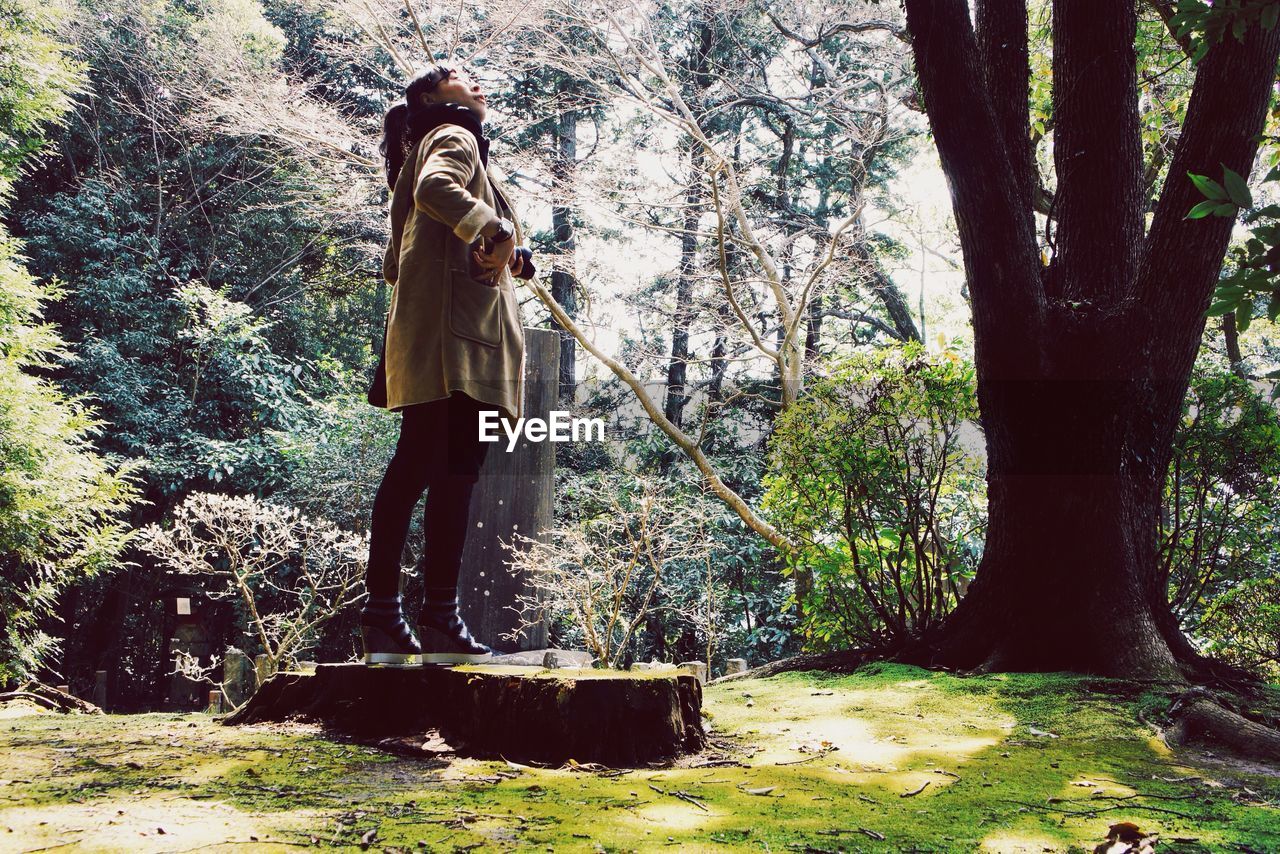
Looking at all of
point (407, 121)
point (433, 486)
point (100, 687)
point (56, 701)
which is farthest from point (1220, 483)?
point (100, 687)

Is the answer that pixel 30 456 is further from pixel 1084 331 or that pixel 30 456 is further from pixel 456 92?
pixel 1084 331

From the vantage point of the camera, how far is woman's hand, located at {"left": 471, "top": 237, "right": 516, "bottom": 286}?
2.54 metres

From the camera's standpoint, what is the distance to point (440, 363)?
8.43 feet

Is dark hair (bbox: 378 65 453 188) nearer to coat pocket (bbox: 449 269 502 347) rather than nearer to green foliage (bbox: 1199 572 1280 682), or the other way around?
coat pocket (bbox: 449 269 502 347)

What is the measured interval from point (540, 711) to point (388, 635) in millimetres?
706

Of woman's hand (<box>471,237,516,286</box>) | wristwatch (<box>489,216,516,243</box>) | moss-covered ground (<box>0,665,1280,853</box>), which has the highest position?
wristwatch (<box>489,216,516,243</box>)

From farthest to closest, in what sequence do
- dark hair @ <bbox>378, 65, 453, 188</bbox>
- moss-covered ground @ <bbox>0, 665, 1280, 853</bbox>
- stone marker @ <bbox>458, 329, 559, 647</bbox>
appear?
1. stone marker @ <bbox>458, 329, 559, 647</bbox>
2. dark hair @ <bbox>378, 65, 453, 188</bbox>
3. moss-covered ground @ <bbox>0, 665, 1280, 853</bbox>

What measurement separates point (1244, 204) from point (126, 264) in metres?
13.0

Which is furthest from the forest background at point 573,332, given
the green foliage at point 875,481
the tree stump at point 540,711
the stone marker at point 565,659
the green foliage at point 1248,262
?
the green foliage at point 1248,262

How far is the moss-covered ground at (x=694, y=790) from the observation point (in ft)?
5.00

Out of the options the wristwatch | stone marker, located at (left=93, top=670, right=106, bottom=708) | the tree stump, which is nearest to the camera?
the tree stump

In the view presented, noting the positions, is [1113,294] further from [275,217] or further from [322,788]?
[275,217]

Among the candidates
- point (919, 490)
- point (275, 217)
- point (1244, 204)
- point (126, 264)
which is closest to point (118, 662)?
point (126, 264)

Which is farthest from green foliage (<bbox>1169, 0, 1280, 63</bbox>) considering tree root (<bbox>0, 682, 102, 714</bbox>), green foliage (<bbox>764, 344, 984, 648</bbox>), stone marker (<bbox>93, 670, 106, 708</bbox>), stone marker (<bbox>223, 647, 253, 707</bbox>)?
stone marker (<bbox>93, 670, 106, 708</bbox>)
